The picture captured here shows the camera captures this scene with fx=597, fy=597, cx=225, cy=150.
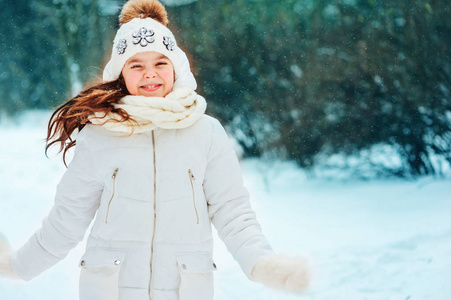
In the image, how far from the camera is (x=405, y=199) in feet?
16.9

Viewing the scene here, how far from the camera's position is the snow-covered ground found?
11.7 feet

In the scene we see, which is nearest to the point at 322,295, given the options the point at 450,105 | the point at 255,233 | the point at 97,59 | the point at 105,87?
the point at 255,233

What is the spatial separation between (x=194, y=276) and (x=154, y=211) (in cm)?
22

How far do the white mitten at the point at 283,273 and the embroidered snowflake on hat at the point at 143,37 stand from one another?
0.77 metres

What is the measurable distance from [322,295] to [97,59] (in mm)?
5363

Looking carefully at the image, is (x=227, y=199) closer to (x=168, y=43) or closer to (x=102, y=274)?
(x=102, y=274)

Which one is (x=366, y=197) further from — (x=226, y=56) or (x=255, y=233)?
(x=255, y=233)

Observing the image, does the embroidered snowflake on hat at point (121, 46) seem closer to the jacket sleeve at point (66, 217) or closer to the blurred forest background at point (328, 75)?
the jacket sleeve at point (66, 217)

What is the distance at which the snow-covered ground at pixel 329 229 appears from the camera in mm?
3555

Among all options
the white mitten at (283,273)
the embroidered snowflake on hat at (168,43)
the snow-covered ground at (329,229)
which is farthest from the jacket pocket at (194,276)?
the snow-covered ground at (329,229)

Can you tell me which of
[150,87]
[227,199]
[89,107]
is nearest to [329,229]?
[227,199]

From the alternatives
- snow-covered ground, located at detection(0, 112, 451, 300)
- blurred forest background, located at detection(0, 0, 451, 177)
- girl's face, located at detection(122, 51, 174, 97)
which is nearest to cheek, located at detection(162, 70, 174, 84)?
girl's face, located at detection(122, 51, 174, 97)

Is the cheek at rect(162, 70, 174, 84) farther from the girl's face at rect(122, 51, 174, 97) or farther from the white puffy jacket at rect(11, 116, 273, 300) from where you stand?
the white puffy jacket at rect(11, 116, 273, 300)

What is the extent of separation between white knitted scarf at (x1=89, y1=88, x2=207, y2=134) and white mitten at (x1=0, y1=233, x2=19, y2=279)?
53 centimetres
